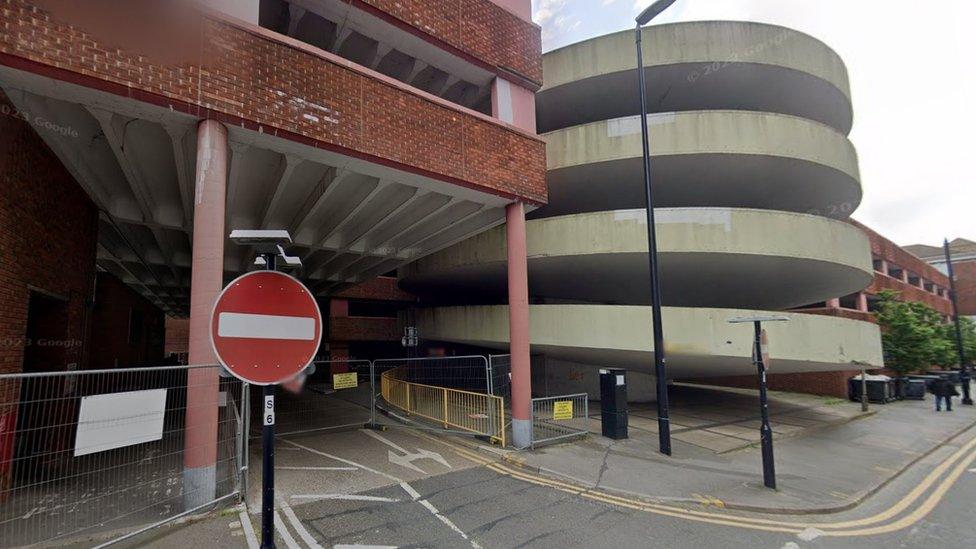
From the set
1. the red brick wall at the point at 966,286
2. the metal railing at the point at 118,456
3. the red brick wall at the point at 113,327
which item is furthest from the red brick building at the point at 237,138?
the red brick wall at the point at 966,286

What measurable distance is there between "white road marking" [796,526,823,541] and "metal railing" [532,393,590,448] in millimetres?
4430

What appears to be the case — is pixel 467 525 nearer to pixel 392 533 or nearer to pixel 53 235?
pixel 392 533

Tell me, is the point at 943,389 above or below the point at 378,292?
below

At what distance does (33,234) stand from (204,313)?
339cm

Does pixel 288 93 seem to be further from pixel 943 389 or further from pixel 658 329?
pixel 943 389

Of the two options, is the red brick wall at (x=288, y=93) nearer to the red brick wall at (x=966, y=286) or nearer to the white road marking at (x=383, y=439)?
the white road marking at (x=383, y=439)

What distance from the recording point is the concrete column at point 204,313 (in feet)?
18.2

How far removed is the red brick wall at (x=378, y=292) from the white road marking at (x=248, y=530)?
762 inches

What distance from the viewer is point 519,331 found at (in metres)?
9.73

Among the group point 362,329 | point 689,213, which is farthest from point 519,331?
point 362,329

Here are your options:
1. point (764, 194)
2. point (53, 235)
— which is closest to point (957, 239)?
point (764, 194)

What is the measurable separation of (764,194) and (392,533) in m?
16.9

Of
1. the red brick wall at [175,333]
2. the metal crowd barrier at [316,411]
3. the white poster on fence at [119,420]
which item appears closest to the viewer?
the white poster on fence at [119,420]

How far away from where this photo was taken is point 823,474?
333 inches
